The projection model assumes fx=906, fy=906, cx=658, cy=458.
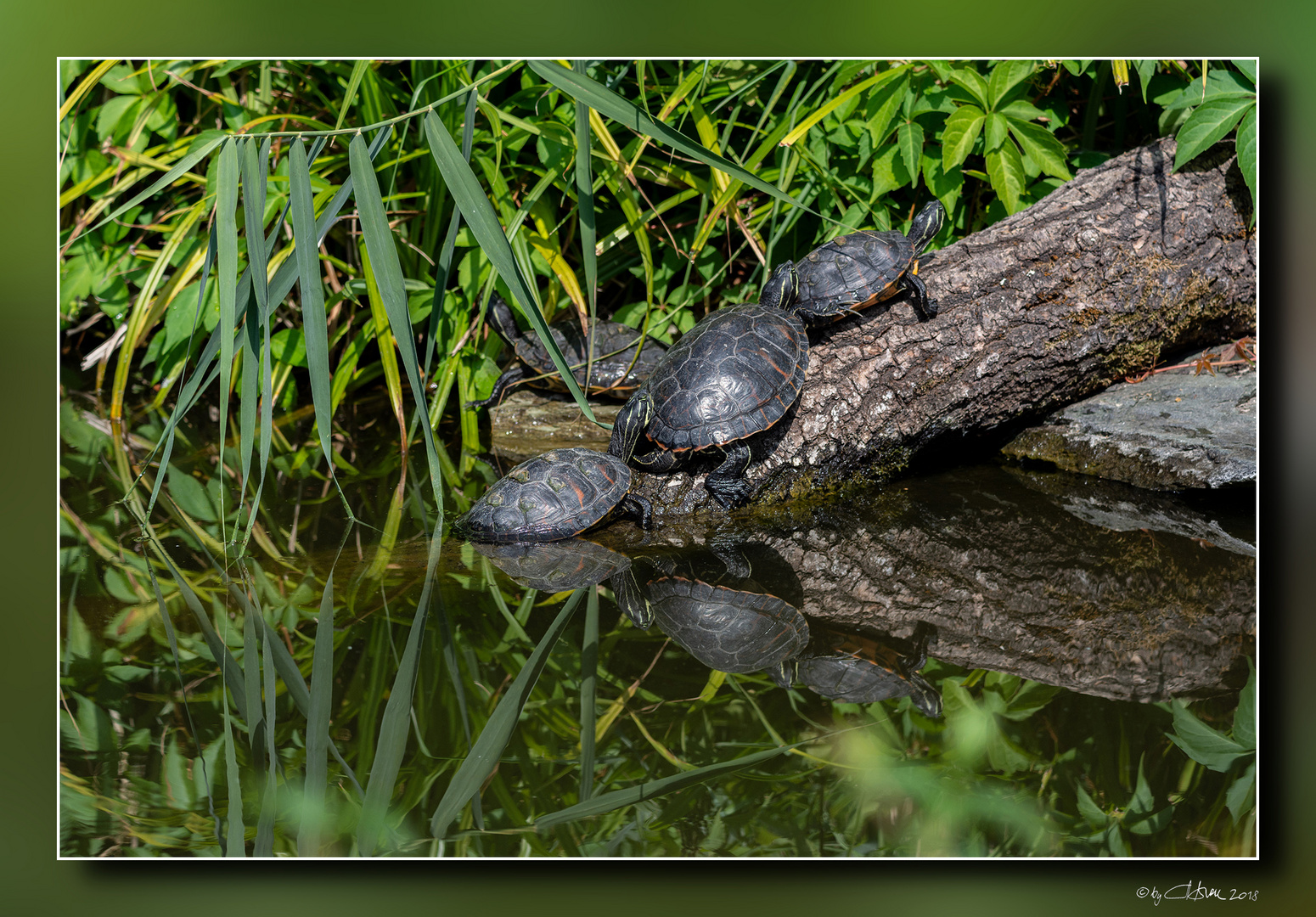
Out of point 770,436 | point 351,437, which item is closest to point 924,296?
point 770,436

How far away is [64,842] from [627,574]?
123 cm

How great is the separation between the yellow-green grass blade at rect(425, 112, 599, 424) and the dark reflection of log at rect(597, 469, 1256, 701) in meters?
0.85

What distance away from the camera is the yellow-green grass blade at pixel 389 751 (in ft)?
4.77

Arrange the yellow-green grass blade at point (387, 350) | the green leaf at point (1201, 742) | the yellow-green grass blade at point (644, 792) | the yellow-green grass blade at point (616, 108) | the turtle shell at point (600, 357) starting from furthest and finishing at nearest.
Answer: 1. the turtle shell at point (600, 357)
2. the yellow-green grass blade at point (387, 350)
3. the yellow-green grass blade at point (616, 108)
4. the green leaf at point (1201, 742)
5. the yellow-green grass blade at point (644, 792)

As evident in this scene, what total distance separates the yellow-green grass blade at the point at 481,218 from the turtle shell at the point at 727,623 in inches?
21.0

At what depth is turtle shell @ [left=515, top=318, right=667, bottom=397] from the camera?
3.70m

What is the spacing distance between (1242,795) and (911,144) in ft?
7.13

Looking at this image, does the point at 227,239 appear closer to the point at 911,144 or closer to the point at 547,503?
the point at 547,503

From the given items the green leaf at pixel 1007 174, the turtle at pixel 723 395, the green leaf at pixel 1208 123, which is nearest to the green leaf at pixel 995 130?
the green leaf at pixel 1007 174

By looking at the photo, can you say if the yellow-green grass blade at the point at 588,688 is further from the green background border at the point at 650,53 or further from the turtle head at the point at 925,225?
the turtle head at the point at 925,225

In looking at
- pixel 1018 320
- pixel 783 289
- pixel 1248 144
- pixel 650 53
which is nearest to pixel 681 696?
pixel 650 53

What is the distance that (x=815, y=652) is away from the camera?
1.80 metres

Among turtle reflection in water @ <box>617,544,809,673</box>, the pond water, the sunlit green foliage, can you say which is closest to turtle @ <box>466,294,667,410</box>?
the sunlit green foliage
